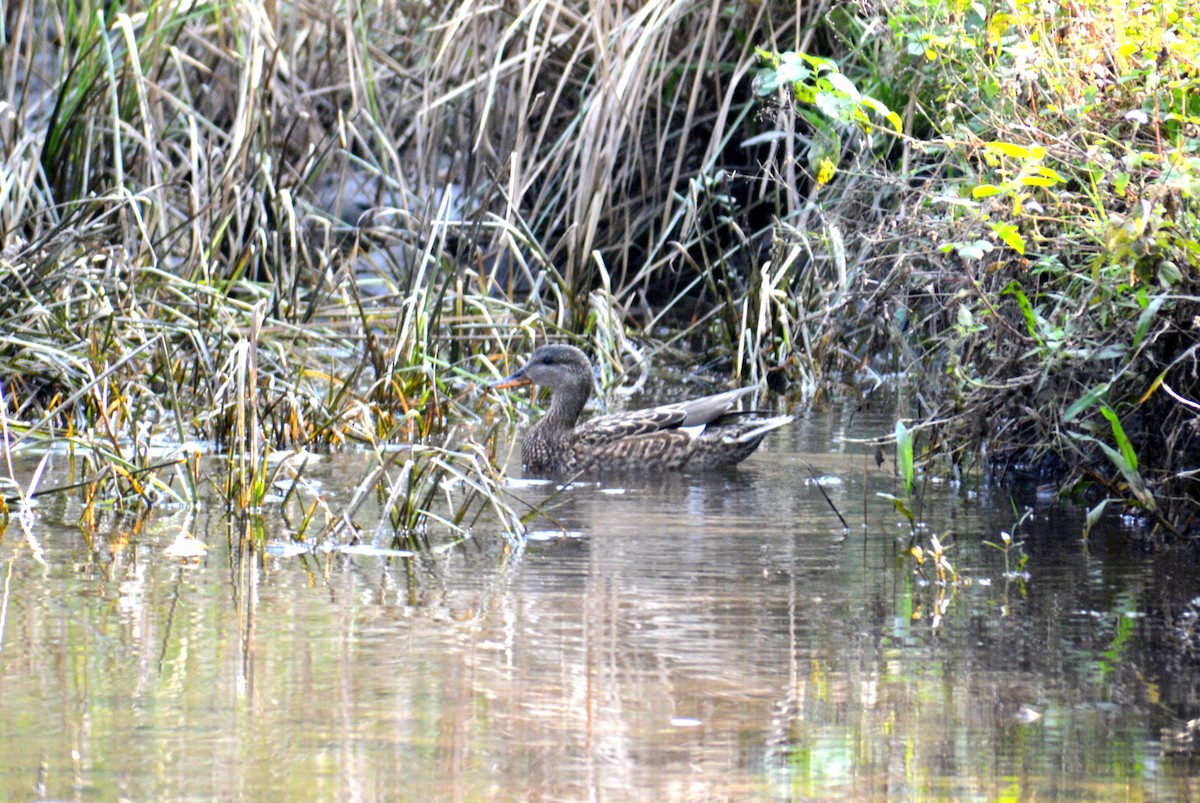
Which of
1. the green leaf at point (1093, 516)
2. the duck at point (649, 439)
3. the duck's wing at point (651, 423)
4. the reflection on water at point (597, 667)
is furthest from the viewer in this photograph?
the duck's wing at point (651, 423)

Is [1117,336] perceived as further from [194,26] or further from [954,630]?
[194,26]

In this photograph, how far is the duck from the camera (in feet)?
25.3

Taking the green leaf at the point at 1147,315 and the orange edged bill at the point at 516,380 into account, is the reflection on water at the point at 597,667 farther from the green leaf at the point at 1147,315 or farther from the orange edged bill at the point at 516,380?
the orange edged bill at the point at 516,380

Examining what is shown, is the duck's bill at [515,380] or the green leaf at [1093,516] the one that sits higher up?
the duck's bill at [515,380]

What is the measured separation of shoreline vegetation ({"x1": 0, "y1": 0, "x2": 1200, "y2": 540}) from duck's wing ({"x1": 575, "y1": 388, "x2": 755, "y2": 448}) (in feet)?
1.71

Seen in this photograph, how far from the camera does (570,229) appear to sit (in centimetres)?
944

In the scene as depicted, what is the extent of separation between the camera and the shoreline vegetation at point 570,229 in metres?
5.35

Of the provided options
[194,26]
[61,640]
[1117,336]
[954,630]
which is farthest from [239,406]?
[194,26]

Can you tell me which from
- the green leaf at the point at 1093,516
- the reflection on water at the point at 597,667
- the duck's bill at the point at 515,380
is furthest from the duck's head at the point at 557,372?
the green leaf at the point at 1093,516

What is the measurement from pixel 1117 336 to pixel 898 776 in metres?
2.64

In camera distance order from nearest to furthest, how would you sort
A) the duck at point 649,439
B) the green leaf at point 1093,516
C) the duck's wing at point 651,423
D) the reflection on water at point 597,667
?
the reflection on water at point 597,667
the green leaf at point 1093,516
the duck at point 649,439
the duck's wing at point 651,423

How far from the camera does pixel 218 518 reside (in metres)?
5.64

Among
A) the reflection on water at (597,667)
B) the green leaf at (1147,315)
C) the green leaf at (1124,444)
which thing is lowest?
the reflection on water at (597,667)

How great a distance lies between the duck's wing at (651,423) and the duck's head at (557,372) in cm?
35
